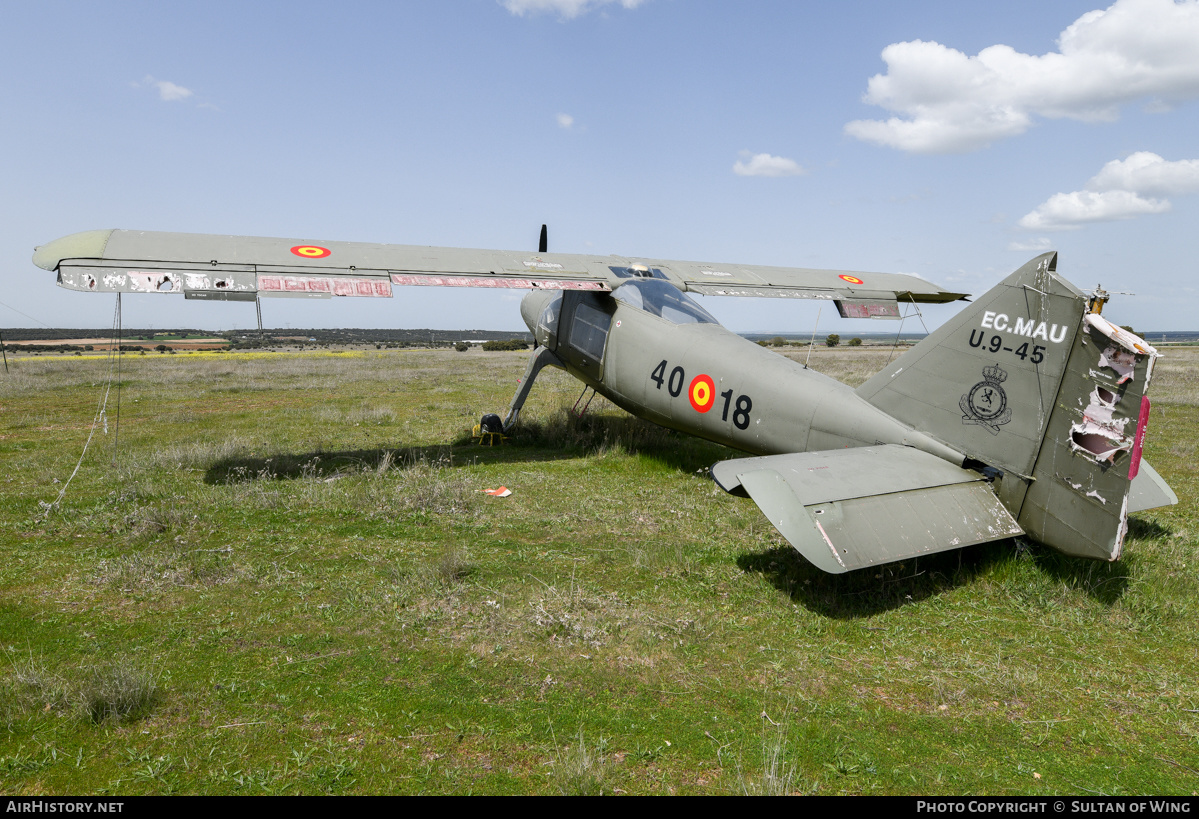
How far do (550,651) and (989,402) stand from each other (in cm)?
451

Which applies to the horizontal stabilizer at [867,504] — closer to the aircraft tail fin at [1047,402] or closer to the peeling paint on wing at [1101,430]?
the aircraft tail fin at [1047,402]

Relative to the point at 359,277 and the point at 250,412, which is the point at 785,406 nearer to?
the point at 359,277

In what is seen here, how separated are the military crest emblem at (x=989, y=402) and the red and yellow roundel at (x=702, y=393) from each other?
10.8ft

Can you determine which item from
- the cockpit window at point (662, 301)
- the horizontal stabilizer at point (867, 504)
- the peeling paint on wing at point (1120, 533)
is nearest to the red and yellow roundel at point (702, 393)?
the cockpit window at point (662, 301)

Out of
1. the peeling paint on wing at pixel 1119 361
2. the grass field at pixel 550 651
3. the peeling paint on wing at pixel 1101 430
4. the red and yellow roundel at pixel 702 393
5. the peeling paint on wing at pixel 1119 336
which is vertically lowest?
the grass field at pixel 550 651

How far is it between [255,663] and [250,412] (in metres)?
14.6

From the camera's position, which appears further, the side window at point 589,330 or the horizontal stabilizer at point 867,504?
the side window at point 589,330

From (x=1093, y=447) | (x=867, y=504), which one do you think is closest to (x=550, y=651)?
(x=867, y=504)

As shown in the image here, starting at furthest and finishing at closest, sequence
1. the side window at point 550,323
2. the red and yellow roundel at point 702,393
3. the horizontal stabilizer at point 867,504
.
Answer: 1. the side window at point 550,323
2. the red and yellow roundel at point 702,393
3. the horizontal stabilizer at point 867,504

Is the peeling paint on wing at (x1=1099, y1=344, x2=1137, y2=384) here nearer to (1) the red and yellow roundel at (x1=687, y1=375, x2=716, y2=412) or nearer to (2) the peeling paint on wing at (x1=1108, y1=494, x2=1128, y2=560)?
(2) the peeling paint on wing at (x1=1108, y1=494, x2=1128, y2=560)

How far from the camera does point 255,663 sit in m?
4.48

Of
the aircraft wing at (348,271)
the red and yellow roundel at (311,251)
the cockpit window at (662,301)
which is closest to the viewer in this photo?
the aircraft wing at (348,271)

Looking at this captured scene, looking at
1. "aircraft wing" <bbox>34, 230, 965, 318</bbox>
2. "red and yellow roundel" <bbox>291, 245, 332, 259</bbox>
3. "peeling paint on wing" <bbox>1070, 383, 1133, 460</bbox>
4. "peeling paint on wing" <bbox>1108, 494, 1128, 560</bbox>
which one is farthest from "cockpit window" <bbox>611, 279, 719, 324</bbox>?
"peeling paint on wing" <bbox>1108, 494, 1128, 560</bbox>

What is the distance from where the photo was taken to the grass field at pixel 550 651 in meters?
3.45
